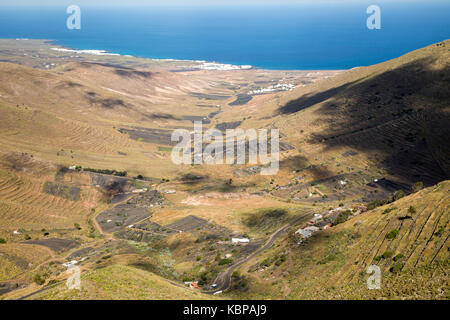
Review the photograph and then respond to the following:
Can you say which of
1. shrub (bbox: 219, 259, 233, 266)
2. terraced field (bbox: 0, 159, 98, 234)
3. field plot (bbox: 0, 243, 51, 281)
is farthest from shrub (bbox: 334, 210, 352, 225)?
terraced field (bbox: 0, 159, 98, 234)

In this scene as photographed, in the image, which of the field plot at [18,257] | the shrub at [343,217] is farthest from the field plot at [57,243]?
the shrub at [343,217]

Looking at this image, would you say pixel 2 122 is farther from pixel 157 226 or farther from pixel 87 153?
pixel 157 226

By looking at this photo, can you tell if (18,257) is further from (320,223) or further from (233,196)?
(320,223)

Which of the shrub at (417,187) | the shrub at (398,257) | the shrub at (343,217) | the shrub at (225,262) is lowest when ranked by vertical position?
the shrub at (225,262)

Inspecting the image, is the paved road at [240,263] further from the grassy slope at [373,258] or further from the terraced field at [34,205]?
the terraced field at [34,205]

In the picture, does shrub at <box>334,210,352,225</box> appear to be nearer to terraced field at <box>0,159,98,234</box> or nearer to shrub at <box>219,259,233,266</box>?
shrub at <box>219,259,233,266</box>

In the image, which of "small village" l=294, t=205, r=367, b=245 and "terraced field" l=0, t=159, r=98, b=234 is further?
"terraced field" l=0, t=159, r=98, b=234

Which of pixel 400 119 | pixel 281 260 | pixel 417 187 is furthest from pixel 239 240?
pixel 400 119
